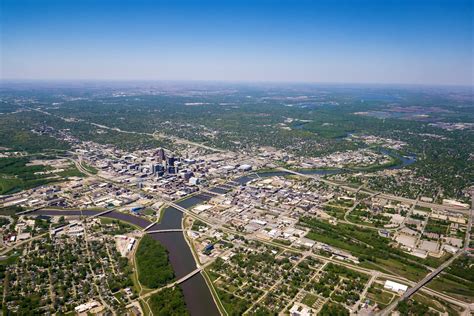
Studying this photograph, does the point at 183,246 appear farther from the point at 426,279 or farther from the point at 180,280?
the point at 426,279

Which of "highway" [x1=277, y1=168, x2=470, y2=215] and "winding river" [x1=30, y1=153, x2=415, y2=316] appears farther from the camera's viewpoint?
"highway" [x1=277, y1=168, x2=470, y2=215]

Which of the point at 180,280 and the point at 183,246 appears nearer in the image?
the point at 180,280

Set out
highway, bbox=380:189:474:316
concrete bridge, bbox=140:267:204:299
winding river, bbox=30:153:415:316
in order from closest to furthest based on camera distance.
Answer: highway, bbox=380:189:474:316 → winding river, bbox=30:153:415:316 → concrete bridge, bbox=140:267:204:299

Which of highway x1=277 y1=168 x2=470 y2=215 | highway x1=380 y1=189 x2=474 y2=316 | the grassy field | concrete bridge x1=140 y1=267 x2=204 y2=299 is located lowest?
highway x1=380 y1=189 x2=474 y2=316

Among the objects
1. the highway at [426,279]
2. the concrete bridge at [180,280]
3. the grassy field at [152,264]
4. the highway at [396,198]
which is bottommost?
the highway at [426,279]

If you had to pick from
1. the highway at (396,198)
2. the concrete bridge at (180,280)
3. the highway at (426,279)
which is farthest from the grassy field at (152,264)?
the highway at (396,198)

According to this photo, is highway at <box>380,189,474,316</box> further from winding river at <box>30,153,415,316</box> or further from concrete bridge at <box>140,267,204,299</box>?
concrete bridge at <box>140,267,204,299</box>

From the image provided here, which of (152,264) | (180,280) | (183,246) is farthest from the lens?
(183,246)

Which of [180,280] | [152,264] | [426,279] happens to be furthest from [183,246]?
[426,279]

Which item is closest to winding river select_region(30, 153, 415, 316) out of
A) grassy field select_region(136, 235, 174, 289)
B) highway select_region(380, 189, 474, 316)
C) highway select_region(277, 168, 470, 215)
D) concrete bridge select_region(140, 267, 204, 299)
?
concrete bridge select_region(140, 267, 204, 299)

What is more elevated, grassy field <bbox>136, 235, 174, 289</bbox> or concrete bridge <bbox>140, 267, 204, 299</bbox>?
grassy field <bbox>136, 235, 174, 289</bbox>

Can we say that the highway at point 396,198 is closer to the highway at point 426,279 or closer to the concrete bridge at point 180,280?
the highway at point 426,279
